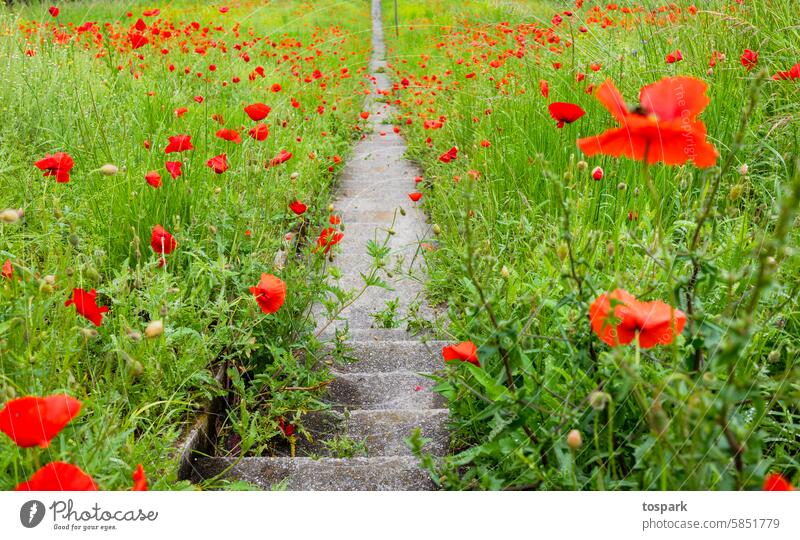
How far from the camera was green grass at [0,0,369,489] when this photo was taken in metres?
1.41

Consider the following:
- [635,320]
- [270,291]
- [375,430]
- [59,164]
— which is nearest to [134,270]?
[59,164]

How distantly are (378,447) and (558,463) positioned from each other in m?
0.72

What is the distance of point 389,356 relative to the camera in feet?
8.25

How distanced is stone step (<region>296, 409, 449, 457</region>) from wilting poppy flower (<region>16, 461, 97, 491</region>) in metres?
0.87

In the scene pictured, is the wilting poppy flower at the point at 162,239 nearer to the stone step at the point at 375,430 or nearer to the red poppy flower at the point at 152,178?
the red poppy flower at the point at 152,178

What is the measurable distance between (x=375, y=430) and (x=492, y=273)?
60cm

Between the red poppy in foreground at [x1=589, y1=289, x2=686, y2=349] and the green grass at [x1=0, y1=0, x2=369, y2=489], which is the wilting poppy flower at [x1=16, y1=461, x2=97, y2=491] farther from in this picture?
the red poppy in foreground at [x1=589, y1=289, x2=686, y2=349]

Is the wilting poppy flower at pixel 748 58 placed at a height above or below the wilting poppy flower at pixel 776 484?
above

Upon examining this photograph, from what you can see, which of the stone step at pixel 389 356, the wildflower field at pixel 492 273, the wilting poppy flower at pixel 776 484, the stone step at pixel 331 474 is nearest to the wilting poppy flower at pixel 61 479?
the wildflower field at pixel 492 273

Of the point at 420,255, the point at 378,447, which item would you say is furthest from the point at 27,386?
the point at 420,255

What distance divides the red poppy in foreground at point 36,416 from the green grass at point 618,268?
2.09 feet

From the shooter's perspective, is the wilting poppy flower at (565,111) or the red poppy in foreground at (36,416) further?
the wilting poppy flower at (565,111)

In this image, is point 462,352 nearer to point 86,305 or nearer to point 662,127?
point 662,127

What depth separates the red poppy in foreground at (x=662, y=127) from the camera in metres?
0.96
